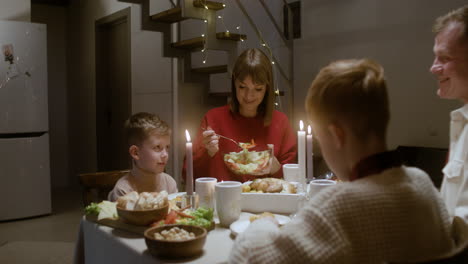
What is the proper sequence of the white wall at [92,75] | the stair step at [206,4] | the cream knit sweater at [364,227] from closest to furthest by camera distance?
the cream knit sweater at [364,227] → the stair step at [206,4] → the white wall at [92,75]

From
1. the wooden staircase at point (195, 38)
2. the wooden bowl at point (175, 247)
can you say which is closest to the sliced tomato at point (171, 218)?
the wooden bowl at point (175, 247)

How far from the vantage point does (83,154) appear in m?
6.09

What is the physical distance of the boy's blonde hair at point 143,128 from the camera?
1886 mm

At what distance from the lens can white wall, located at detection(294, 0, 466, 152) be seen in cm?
293

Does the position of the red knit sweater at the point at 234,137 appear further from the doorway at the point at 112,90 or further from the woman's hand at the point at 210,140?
the doorway at the point at 112,90

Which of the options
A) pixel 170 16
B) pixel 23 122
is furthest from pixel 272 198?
pixel 23 122

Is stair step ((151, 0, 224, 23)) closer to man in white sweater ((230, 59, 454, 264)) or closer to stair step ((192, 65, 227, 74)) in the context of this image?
stair step ((192, 65, 227, 74))

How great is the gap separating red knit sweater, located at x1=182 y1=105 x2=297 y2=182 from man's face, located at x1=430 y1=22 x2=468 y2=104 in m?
1.08

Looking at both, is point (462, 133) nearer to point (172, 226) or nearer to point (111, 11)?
point (172, 226)

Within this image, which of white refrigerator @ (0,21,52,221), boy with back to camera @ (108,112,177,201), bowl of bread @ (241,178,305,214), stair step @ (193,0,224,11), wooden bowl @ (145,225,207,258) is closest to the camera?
wooden bowl @ (145,225,207,258)

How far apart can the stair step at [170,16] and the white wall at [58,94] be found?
3164 mm

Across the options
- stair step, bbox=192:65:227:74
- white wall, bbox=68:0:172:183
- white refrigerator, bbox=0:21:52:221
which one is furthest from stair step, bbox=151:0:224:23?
white refrigerator, bbox=0:21:52:221

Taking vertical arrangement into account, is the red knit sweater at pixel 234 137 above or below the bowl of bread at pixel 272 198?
above

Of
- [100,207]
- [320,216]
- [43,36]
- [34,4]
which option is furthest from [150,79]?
[320,216]
